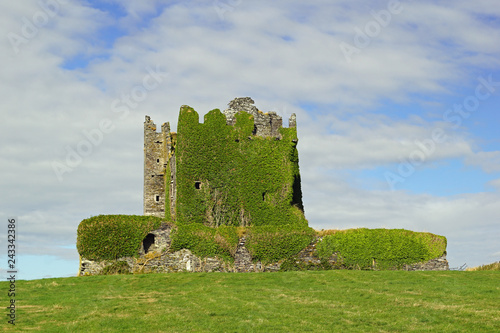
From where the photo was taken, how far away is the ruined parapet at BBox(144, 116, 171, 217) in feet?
178

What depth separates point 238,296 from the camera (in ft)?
82.9

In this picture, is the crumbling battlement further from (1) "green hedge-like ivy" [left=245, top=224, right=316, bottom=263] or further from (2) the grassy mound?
(2) the grassy mound

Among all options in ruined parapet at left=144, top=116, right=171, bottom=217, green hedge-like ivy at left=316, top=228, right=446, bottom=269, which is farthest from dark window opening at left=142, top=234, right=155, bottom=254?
ruined parapet at left=144, top=116, right=171, bottom=217

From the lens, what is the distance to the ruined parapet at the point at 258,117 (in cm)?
4806

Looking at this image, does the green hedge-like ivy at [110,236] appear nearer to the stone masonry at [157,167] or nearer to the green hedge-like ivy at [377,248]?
the stone masonry at [157,167]

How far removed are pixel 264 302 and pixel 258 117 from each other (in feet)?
88.3

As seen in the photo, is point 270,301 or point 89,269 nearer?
point 270,301

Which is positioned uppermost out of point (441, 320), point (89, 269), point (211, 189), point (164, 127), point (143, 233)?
point (164, 127)

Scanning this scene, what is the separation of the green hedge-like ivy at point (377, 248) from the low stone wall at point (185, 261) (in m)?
0.64

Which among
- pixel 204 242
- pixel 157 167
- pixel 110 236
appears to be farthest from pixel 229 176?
pixel 110 236

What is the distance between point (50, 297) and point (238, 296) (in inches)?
373

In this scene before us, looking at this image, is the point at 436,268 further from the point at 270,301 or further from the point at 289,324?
the point at 289,324

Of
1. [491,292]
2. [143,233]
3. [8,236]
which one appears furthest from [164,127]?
[491,292]

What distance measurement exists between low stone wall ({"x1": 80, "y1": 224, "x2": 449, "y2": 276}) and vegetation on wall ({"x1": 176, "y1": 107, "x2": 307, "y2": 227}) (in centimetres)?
553
